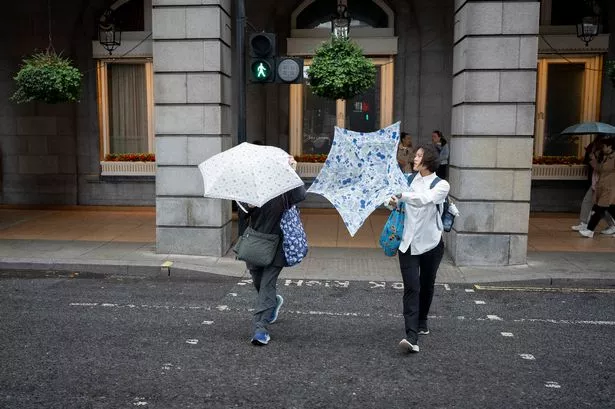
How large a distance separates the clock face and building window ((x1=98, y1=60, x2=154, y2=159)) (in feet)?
23.2

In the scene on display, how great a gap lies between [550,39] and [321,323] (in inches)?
417

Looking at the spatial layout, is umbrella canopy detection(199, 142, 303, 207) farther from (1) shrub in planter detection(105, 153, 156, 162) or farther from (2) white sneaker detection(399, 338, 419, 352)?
(1) shrub in planter detection(105, 153, 156, 162)

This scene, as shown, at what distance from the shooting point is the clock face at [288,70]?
30.8ft

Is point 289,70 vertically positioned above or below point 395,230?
above

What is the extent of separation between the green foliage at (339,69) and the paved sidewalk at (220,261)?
269cm

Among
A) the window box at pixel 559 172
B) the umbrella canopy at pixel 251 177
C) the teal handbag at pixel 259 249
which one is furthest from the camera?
the window box at pixel 559 172

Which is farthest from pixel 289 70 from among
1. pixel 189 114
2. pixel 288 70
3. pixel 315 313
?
pixel 315 313

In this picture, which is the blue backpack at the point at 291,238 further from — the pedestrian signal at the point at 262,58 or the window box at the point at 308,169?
the window box at the point at 308,169

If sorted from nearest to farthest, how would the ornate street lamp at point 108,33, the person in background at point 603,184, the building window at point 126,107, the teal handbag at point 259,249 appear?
the teal handbag at point 259,249 → the person in background at point 603,184 → the ornate street lamp at point 108,33 → the building window at point 126,107

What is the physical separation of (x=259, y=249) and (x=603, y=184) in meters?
8.14

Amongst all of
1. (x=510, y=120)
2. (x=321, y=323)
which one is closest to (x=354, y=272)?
(x=321, y=323)

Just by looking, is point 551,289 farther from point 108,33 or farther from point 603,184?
point 108,33

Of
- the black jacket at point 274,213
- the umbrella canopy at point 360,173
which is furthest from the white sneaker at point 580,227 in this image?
the black jacket at point 274,213

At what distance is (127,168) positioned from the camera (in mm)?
15430
